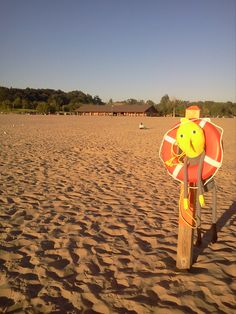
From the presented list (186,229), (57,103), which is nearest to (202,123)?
(186,229)

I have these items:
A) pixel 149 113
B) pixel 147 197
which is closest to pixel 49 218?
pixel 147 197

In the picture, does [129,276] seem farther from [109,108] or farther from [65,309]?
[109,108]

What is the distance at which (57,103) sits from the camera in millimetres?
106625

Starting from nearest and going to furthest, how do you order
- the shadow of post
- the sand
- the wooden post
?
A: the sand → the wooden post → the shadow of post

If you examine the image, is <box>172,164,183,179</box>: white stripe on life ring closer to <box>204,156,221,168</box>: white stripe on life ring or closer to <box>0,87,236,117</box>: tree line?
<box>204,156,221,168</box>: white stripe on life ring

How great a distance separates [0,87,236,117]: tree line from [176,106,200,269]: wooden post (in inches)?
3242

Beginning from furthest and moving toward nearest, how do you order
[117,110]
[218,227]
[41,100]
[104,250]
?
[41,100] → [117,110] → [218,227] → [104,250]

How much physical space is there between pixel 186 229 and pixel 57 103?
10766 centimetres

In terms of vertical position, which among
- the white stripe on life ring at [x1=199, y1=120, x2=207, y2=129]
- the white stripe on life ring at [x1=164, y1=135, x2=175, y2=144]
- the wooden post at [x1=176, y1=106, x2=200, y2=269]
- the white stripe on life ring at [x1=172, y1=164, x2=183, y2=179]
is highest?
the white stripe on life ring at [x1=199, y1=120, x2=207, y2=129]

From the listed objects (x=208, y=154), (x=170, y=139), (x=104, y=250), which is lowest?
(x=104, y=250)

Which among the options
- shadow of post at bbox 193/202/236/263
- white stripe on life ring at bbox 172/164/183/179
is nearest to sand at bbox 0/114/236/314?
shadow of post at bbox 193/202/236/263

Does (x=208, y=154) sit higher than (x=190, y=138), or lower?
lower

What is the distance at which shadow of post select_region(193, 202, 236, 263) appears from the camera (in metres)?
3.81

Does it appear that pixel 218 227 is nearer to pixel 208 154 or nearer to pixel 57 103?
pixel 208 154
